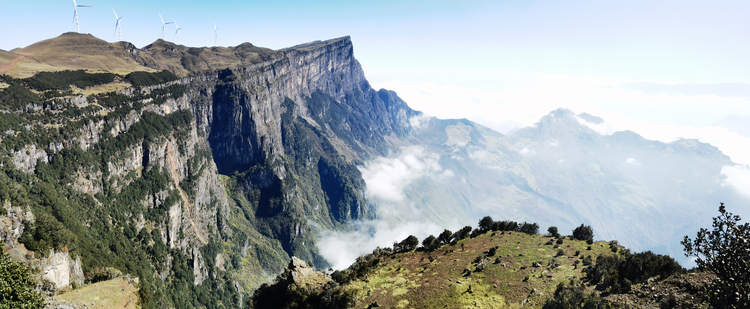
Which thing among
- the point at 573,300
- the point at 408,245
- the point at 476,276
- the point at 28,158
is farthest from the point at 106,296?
the point at 28,158

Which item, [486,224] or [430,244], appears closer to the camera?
[430,244]

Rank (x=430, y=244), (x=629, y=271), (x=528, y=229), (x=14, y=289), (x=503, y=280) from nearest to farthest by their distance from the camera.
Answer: (x=14, y=289) → (x=629, y=271) → (x=503, y=280) → (x=430, y=244) → (x=528, y=229)

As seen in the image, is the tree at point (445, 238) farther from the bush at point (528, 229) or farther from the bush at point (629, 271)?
the bush at point (629, 271)

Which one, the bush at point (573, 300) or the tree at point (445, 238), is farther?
the tree at point (445, 238)

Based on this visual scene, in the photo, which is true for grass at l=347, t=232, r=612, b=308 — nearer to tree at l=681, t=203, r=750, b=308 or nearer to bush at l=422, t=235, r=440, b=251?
bush at l=422, t=235, r=440, b=251

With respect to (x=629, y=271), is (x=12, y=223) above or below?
below

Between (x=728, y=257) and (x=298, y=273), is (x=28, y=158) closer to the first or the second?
(x=298, y=273)

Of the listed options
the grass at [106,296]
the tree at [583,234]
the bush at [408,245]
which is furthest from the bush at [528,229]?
the grass at [106,296]

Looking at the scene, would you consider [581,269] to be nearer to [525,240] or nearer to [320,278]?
[525,240]
